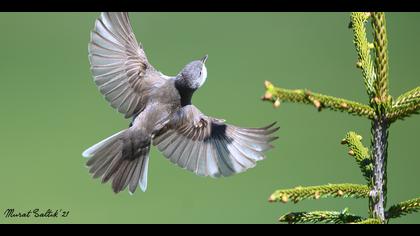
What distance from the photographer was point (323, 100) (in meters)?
1.46

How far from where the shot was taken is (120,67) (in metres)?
2.68

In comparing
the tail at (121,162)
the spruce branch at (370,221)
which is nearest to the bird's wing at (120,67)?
the tail at (121,162)

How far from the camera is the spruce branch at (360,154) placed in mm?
1652

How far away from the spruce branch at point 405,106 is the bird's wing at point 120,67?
Result: 53.1 inches

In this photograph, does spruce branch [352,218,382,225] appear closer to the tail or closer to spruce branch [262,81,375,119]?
spruce branch [262,81,375,119]

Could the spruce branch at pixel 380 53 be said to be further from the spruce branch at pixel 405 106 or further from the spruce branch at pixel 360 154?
the spruce branch at pixel 360 154

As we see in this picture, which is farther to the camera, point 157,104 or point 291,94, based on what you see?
point 157,104

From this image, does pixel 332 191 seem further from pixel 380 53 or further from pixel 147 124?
pixel 147 124

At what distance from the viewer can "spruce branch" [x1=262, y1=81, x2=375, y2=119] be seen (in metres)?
1.39

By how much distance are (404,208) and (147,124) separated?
4.27 feet
